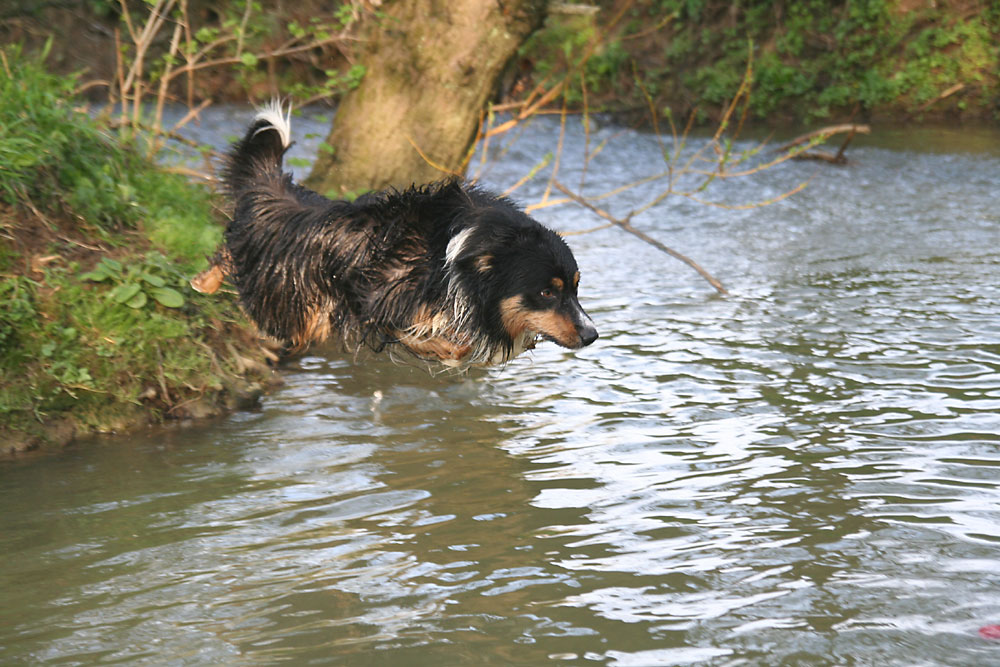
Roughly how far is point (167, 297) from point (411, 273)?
161 centimetres

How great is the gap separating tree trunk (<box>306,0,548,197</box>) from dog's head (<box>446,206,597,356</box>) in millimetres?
3100

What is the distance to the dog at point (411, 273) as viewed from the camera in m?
4.77

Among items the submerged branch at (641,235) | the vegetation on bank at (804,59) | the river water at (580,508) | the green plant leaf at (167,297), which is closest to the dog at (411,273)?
the green plant leaf at (167,297)

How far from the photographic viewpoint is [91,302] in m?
5.59

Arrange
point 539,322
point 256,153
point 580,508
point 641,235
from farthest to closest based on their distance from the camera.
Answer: point 641,235 < point 256,153 < point 539,322 < point 580,508

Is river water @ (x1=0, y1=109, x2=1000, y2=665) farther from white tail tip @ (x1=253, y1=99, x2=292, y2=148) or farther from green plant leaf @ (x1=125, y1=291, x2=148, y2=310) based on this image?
white tail tip @ (x1=253, y1=99, x2=292, y2=148)

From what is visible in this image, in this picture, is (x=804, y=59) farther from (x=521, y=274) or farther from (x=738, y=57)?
(x=521, y=274)

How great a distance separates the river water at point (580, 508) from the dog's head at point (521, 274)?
700 millimetres

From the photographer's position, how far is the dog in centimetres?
477

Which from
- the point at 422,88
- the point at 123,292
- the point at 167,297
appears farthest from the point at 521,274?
the point at 422,88

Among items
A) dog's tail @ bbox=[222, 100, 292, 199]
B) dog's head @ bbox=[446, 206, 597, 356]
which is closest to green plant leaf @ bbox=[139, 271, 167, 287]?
dog's tail @ bbox=[222, 100, 292, 199]

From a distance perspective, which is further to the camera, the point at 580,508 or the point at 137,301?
the point at 137,301

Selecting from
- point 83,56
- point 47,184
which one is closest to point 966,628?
point 47,184

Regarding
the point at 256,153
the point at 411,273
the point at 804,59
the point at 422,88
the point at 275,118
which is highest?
the point at 804,59
